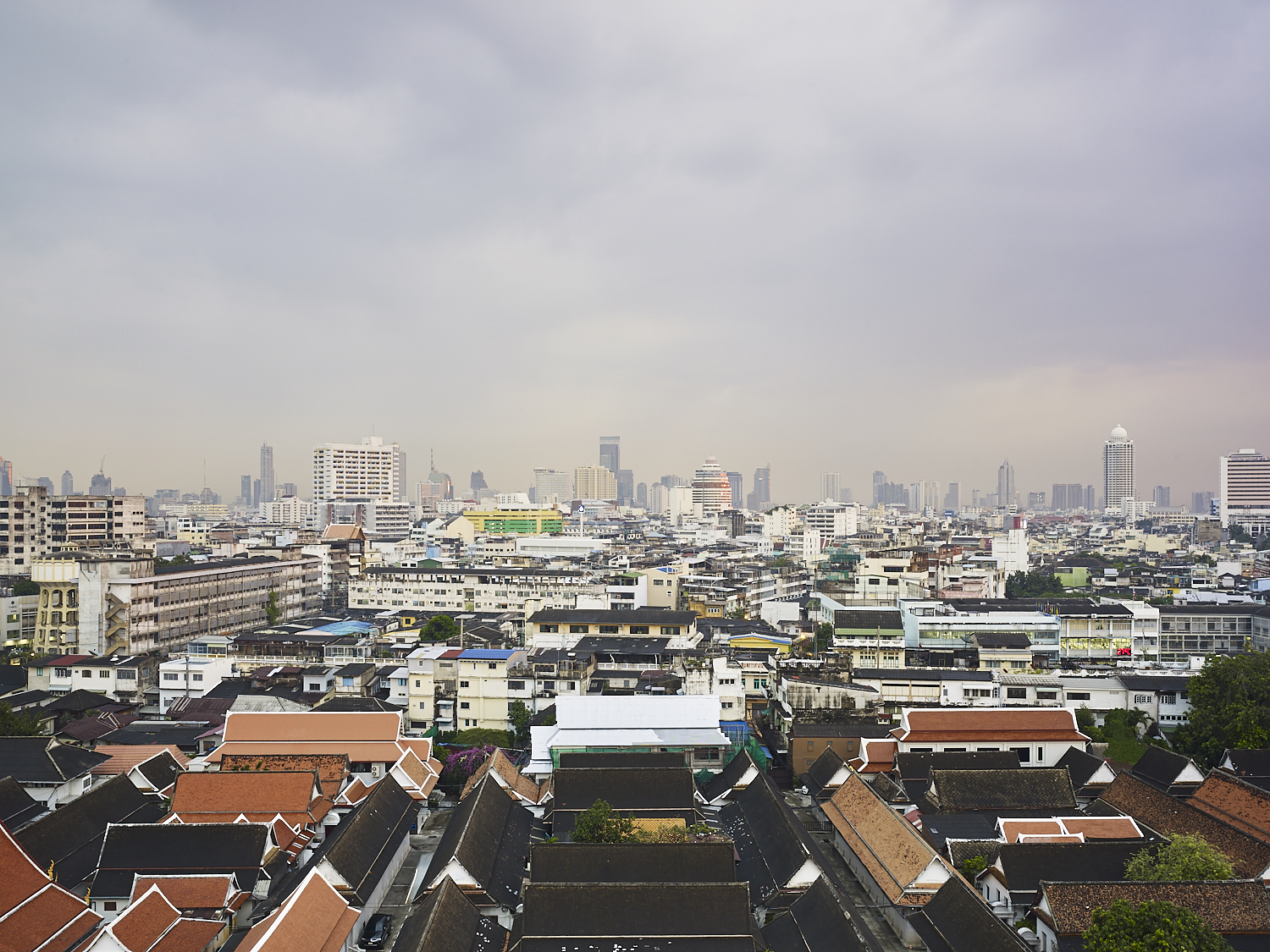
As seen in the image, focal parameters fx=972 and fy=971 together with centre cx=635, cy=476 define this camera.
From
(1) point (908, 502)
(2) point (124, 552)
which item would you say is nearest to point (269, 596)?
(2) point (124, 552)

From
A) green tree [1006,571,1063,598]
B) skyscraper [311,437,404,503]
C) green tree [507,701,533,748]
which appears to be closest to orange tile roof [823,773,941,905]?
green tree [507,701,533,748]

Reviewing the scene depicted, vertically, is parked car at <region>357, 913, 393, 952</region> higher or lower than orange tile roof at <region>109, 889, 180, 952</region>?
lower

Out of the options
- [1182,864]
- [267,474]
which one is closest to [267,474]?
[267,474]

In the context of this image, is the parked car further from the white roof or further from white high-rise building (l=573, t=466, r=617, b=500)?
white high-rise building (l=573, t=466, r=617, b=500)

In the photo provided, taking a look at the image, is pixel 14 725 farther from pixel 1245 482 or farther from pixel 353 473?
pixel 1245 482

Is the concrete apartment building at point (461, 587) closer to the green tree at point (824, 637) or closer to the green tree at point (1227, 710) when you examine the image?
the green tree at point (824, 637)

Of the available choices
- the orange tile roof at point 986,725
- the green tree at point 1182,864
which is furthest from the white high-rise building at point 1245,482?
the green tree at point 1182,864
